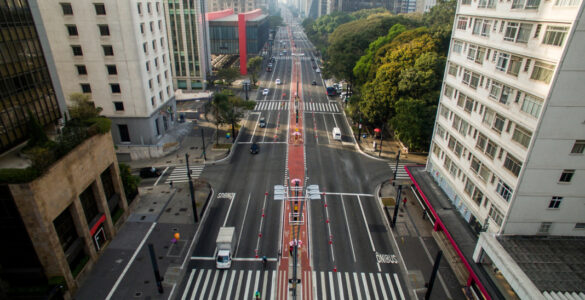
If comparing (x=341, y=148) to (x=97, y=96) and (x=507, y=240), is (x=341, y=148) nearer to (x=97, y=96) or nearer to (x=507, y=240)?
(x=507, y=240)

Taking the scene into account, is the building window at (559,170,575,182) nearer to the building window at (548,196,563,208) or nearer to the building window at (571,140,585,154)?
the building window at (548,196,563,208)

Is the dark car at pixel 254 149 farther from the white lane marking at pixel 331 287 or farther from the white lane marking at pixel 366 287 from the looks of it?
the white lane marking at pixel 366 287

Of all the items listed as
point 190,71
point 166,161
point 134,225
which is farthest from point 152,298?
point 190,71

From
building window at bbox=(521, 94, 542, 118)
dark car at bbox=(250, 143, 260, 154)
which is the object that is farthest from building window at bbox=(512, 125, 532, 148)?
dark car at bbox=(250, 143, 260, 154)

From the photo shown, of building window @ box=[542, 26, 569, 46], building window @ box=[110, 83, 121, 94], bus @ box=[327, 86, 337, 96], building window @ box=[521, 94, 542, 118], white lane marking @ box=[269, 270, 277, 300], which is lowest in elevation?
white lane marking @ box=[269, 270, 277, 300]

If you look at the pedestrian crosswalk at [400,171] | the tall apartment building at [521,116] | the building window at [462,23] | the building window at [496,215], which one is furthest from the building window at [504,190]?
the pedestrian crosswalk at [400,171]
